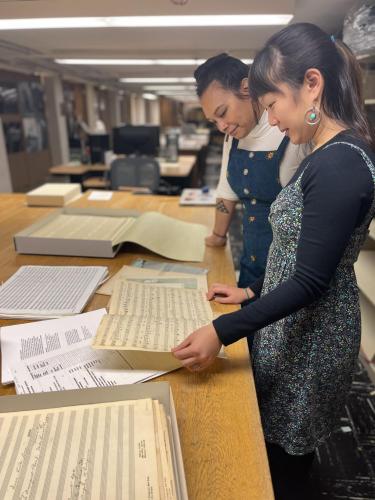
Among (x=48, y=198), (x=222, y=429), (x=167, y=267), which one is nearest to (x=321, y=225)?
(x=222, y=429)

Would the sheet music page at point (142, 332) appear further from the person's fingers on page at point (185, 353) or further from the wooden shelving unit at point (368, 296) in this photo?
the wooden shelving unit at point (368, 296)

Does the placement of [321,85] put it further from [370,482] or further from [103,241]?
[370,482]

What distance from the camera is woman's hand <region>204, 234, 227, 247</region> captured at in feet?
4.60

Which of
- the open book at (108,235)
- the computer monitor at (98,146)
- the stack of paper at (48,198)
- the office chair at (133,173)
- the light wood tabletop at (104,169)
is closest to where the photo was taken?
the open book at (108,235)

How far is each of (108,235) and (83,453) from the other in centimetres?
92

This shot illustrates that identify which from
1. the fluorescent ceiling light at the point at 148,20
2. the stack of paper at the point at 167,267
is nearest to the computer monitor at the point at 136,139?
the fluorescent ceiling light at the point at 148,20

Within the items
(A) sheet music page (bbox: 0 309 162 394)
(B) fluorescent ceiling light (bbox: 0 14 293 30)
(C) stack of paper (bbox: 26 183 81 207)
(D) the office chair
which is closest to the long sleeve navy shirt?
(A) sheet music page (bbox: 0 309 162 394)

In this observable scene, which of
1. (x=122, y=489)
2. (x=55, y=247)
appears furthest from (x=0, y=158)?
(x=122, y=489)

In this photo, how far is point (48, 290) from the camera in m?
1.00

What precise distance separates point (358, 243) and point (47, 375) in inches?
26.4

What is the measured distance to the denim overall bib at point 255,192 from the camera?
1.21 metres

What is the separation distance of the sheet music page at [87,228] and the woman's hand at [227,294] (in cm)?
43

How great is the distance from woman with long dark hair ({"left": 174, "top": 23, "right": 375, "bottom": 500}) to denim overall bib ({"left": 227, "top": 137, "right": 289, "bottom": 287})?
40 cm

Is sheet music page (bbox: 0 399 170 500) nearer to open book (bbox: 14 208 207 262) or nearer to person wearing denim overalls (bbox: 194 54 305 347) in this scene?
person wearing denim overalls (bbox: 194 54 305 347)
